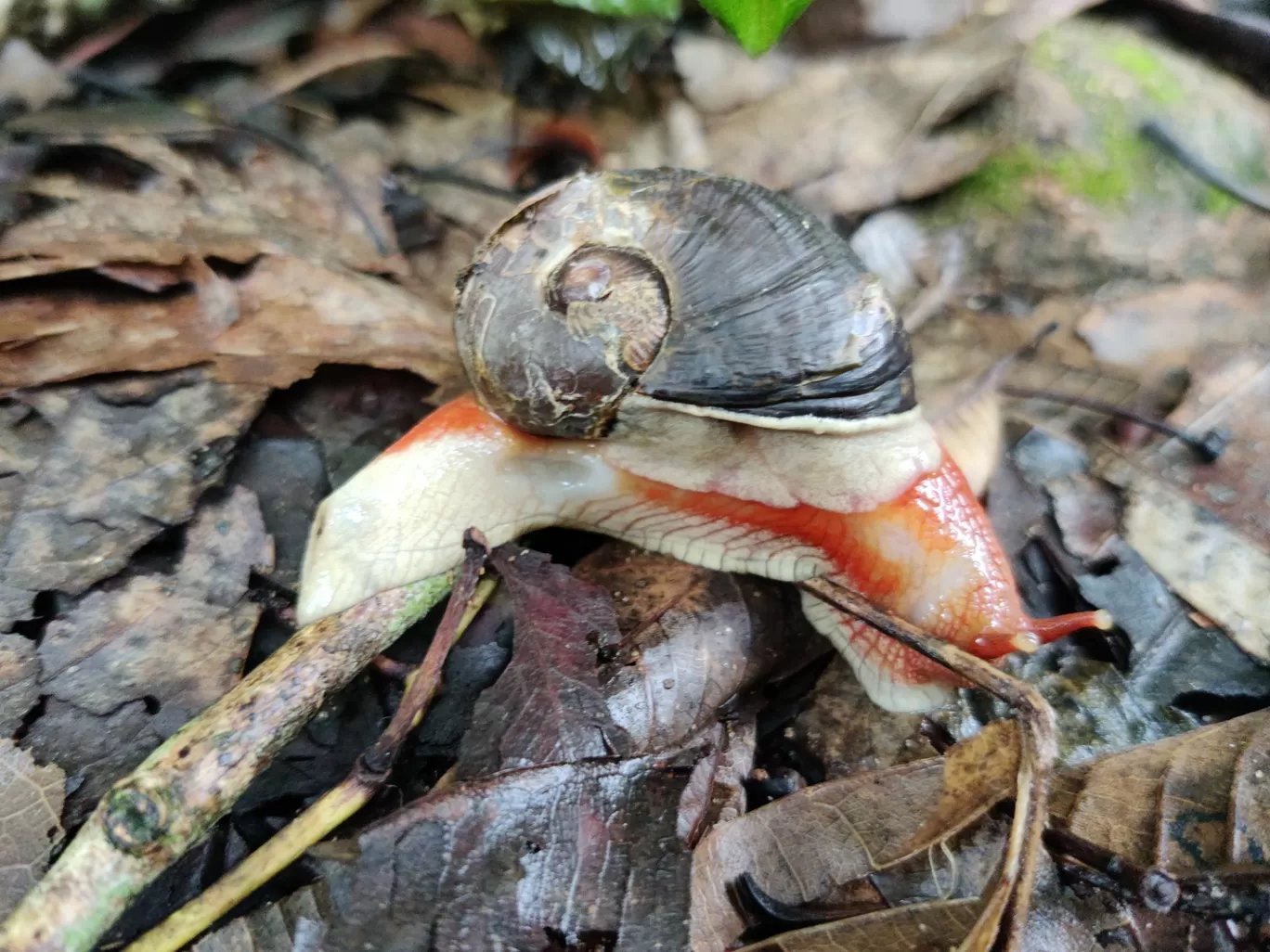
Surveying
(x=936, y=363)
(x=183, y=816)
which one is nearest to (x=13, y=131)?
(x=183, y=816)

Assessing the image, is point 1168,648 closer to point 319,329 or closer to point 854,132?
point 854,132

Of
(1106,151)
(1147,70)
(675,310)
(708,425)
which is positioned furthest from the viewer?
(1147,70)

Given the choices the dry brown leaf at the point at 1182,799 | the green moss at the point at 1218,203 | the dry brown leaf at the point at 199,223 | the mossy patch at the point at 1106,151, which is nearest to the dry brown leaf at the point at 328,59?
the dry brown leaf at the point at 199,223

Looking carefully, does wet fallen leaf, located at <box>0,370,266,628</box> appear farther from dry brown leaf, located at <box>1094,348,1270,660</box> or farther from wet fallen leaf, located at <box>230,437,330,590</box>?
dry brown leaf, located at <box>1094,348,1270,660</box>

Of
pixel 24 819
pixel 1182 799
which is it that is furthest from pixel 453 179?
pixel 1182 799

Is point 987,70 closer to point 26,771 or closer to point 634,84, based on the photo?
point 634,84

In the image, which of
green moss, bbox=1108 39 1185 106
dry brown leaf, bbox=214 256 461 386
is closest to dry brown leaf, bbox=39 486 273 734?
dry brown leaf, bbox=214 256 461 386
